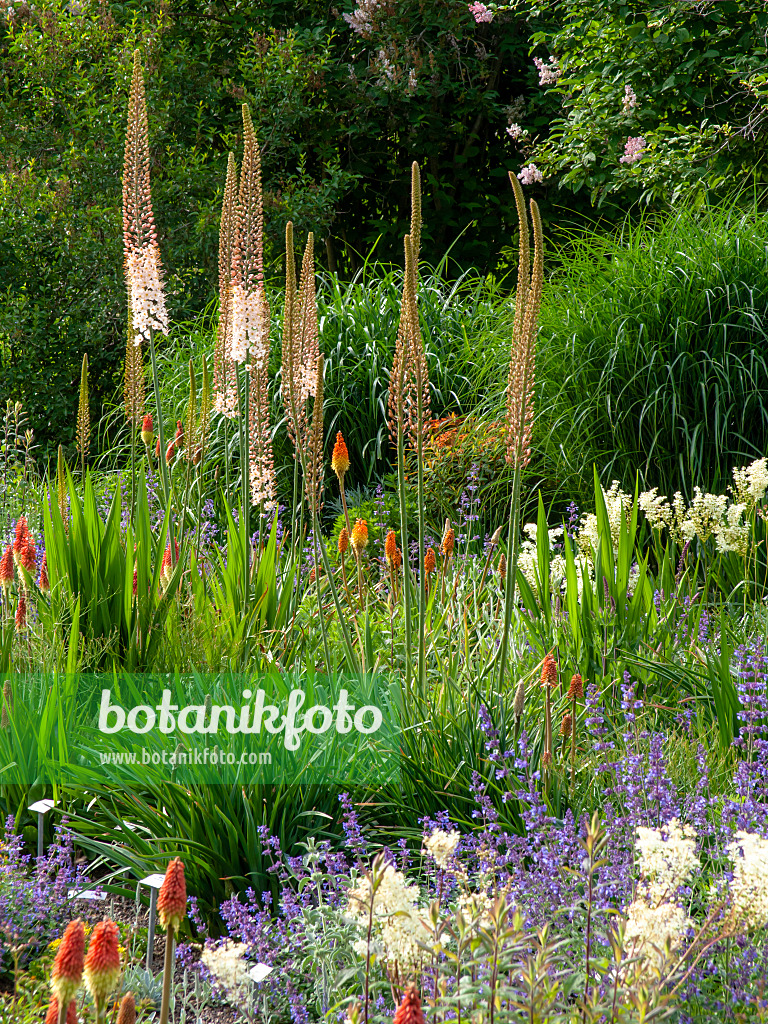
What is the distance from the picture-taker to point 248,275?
3449 millimetres

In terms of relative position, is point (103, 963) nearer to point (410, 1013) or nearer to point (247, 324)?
point (410, 1013)

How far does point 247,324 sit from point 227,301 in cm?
20

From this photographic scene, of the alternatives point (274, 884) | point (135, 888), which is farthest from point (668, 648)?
point (135, 888)

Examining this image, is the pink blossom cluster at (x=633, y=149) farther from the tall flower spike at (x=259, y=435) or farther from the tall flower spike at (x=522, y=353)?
the tall flower spike at (x=522, y=353)

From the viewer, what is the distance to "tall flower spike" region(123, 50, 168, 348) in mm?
3455

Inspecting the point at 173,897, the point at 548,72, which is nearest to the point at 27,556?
the point at 173,897

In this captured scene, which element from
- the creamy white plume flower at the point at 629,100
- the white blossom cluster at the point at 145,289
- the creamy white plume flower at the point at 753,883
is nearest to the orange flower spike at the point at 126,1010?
the creamy white plume flower at the point at 753,883

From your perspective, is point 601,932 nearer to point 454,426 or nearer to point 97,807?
point 97,807

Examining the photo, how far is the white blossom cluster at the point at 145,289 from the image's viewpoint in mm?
3494

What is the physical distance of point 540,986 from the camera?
1645mm

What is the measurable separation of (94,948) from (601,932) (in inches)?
44.5

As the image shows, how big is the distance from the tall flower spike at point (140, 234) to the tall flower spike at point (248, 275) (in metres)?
0.30

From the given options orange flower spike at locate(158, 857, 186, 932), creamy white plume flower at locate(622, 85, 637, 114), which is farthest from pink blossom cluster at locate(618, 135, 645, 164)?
orange flower spike at locate(158, 857, 186, 932)

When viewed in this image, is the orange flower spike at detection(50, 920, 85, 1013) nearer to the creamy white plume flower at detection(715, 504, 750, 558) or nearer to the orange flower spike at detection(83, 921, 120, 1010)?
the orange flower spike at detection(83, 921, 120, 1010)
